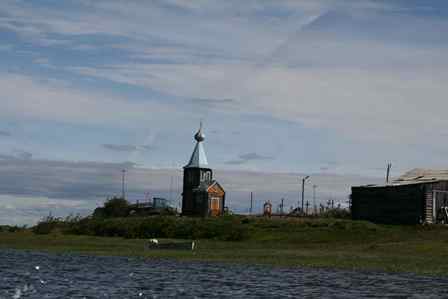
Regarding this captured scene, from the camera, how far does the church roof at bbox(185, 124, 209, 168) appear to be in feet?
381

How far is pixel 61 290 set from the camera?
1758 inches

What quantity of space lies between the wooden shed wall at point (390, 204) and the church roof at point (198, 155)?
24.0 metres

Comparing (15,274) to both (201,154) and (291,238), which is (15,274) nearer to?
(291,238)

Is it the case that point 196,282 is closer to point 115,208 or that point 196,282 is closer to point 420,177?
point 420,177

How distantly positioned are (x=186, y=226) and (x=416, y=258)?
38.8 meters

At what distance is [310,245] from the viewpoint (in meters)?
80.2

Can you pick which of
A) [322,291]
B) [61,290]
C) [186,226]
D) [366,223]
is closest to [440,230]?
[366,223]

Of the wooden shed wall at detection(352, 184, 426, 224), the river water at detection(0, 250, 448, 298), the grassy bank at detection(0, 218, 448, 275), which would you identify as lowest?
the river water at detection(0, 250, 448, 298)

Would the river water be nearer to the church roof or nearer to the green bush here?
the green bush

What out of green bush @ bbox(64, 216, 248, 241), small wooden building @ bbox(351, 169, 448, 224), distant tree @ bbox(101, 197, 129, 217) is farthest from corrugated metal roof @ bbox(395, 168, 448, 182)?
distant tree @ bbox(101, 197, 129, 217)

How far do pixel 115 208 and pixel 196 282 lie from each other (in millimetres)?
78095

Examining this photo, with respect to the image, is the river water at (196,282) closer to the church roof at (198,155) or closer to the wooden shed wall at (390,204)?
the wooden shed wall at (390,204)

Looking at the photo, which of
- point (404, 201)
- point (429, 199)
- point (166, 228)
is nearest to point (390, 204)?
point (404, 201)

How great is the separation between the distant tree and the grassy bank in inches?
798
